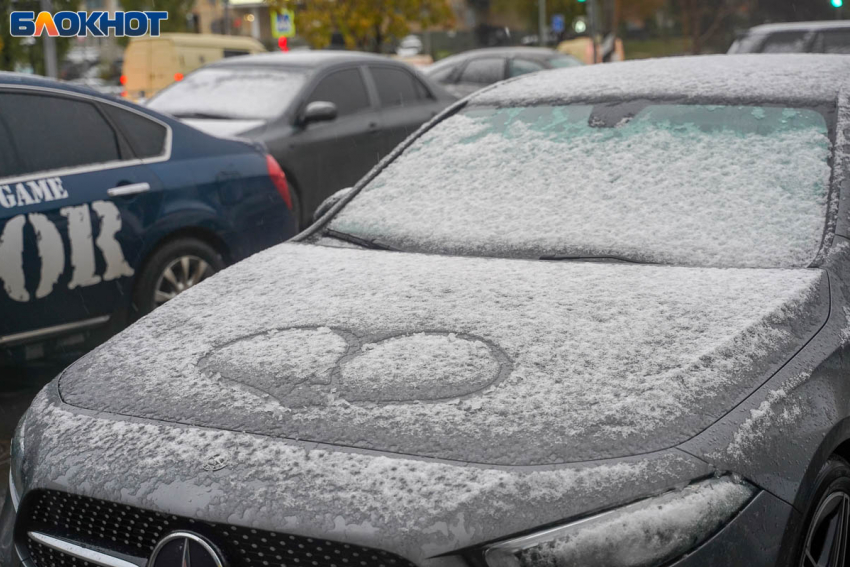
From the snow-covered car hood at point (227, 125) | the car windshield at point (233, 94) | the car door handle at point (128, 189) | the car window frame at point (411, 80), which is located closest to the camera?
the car door handle at point (128, 189)

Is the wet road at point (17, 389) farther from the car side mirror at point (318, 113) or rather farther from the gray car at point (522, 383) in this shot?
the car side mirror at point (318, 113)

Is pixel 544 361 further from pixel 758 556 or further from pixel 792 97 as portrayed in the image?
pixel 792 97

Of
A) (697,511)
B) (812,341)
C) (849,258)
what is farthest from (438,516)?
(849,258)

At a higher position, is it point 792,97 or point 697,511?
point 792,97

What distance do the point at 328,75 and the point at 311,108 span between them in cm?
88

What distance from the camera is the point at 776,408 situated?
2.05 m

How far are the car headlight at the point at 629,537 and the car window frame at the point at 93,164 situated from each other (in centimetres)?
351

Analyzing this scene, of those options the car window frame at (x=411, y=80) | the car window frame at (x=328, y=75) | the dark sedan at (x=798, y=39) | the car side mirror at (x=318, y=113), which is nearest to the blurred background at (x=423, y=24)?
the dark sedan at (x=798, y=39)

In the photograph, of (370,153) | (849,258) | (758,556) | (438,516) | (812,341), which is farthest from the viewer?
(370,153)

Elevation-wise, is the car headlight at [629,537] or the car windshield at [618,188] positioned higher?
the car windshield at [618,188]

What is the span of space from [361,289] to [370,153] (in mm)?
6263

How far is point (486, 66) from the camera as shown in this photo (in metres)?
15.1

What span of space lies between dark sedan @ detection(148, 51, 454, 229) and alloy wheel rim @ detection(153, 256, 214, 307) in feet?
8.47

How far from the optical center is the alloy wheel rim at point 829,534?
7.05ft
